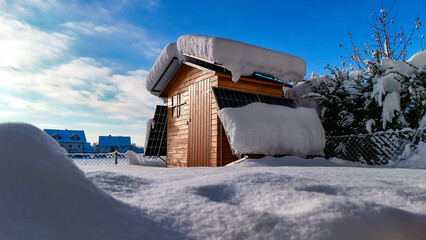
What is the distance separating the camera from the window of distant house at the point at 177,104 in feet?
31.2

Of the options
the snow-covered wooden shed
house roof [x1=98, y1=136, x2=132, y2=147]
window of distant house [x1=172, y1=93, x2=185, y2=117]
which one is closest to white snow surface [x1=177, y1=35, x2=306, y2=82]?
the snow-covered wooden shed

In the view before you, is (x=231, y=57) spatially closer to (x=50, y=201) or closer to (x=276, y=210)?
(x=276, y=210)

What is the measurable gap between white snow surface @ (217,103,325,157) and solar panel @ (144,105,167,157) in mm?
4461

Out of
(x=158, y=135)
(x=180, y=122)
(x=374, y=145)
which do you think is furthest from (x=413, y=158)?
(x=158, y=135)

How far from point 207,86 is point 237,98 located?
1.24 meters

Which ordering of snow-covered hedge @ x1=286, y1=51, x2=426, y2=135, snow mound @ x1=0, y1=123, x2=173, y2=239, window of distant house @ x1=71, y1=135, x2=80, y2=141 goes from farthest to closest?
1. window of distant house @ x1=71, y1=135, x2=80, y2=141
2. snow-covered hedge @ x1=286, y1=51, x2=426, y2=135
3. snow mound @ x1=0, y1=123, x2=173, y2=239

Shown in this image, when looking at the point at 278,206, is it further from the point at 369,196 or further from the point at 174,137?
the point at 174,137

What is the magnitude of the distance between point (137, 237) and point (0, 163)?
750mm

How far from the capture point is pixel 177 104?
9711 mm

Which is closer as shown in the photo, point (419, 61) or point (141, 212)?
point (141, 212)

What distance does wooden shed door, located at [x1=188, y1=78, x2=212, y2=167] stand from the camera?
25.1 ft

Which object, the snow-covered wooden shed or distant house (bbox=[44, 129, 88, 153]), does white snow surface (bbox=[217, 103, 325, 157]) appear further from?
distant house (bbox=[44, 129, 88, 153])

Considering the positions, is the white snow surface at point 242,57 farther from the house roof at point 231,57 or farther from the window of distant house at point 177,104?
the window of distant house at point 177,104

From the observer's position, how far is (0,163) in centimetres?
122
